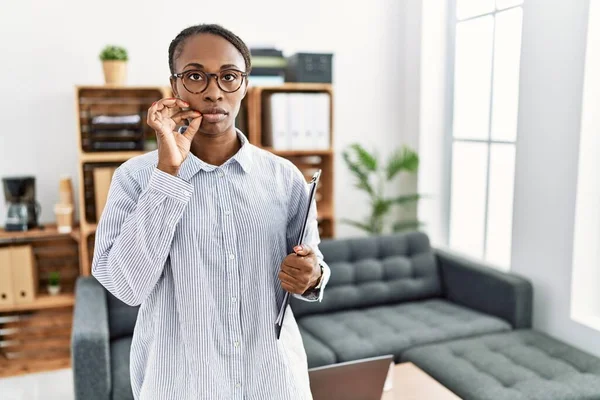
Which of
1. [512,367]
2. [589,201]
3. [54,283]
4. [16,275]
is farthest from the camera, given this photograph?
→ [54,283]

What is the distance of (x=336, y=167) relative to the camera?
4219mm

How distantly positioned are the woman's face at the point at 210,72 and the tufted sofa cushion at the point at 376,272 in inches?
84.8

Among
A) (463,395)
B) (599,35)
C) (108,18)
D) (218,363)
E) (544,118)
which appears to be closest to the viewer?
(218,363)

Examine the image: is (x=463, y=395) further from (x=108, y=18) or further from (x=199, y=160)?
(x=108, y=18)

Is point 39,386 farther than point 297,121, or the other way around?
point 297,121

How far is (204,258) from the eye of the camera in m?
1.18

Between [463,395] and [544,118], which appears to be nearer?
[463,395]

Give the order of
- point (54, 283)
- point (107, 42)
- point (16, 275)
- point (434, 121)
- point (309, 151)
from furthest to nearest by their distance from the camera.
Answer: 1. point (434, 121)
2. point (309, 151)
3. point (107, 42)
4. point (54, 283)
5. point (16, 275)

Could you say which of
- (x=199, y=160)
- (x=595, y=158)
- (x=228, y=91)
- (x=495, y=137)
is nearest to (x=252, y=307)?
(x=199, y=160)

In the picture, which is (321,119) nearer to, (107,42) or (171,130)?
(107,42)

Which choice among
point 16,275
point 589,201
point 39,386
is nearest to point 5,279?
point 16,275

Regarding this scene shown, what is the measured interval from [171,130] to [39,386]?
2658mm

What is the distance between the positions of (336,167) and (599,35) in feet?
6.29

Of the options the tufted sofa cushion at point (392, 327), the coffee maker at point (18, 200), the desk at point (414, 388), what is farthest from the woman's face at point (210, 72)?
the coffee maker at point (18, 200)
